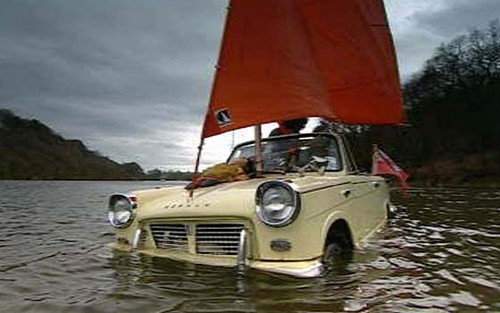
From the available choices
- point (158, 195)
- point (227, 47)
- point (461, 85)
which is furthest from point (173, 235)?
point (461, 85)

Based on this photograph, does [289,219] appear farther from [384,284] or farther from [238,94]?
[238,94]

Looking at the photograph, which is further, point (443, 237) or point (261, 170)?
point (443, 237)

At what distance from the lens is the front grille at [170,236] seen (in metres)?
5.49

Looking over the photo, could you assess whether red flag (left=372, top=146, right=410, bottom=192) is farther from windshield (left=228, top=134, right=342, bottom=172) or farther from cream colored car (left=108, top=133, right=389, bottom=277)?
cream colored car (left=108, top=133, right=389, bottom=277)

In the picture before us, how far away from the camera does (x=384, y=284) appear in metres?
5.21

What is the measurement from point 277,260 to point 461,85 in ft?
203

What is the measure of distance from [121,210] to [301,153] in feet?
7.76

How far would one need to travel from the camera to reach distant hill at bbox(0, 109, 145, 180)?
10795 cm

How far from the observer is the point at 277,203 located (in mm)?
4941

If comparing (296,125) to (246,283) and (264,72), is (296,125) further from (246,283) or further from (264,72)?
(246,283)

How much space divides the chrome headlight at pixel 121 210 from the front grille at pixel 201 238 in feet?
1.28

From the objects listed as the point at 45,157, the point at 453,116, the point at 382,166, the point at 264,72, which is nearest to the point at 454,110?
the point at 453,116

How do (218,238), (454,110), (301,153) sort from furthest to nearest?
(454,110) → (301,153) → (218,238)

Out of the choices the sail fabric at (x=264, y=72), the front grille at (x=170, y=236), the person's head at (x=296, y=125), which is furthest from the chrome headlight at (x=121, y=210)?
the person's head at (x=296, y=125)
